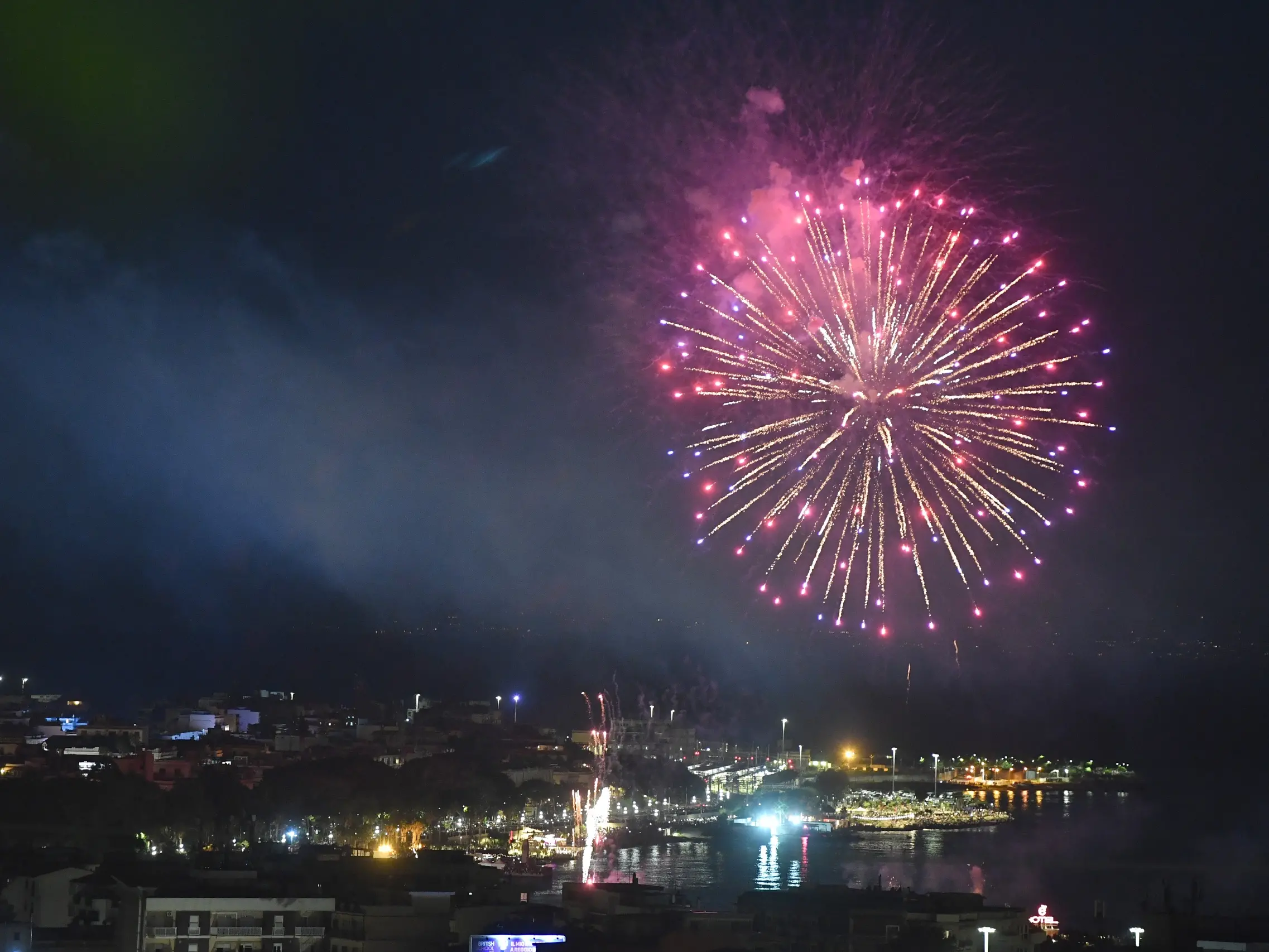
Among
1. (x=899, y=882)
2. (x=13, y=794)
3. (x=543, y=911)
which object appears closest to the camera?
(x=543, y=911)

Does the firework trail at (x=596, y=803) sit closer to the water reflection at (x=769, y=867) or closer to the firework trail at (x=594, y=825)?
the firework trail at (x=594, y=825)

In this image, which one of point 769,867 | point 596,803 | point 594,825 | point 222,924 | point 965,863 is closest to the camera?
point 222,924

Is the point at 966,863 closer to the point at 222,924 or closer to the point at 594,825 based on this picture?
the point at 594,825

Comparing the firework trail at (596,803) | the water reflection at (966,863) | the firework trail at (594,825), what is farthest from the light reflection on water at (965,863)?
the firework trail at (596,803)

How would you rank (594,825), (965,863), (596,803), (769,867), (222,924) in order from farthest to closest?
(596,803), (594,825), (965,863), (769,867), (222,924)

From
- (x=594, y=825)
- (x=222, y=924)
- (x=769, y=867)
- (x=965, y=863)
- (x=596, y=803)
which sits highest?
(x=596, y=803)

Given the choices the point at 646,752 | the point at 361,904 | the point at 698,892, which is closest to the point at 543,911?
the point at 361,904

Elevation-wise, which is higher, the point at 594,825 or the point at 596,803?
the point at 596,803

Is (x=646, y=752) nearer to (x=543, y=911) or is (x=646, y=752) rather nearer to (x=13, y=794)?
(x=13, y=794)

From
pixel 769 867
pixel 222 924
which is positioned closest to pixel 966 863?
pixel 769 867

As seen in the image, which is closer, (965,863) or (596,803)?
(965,863)
